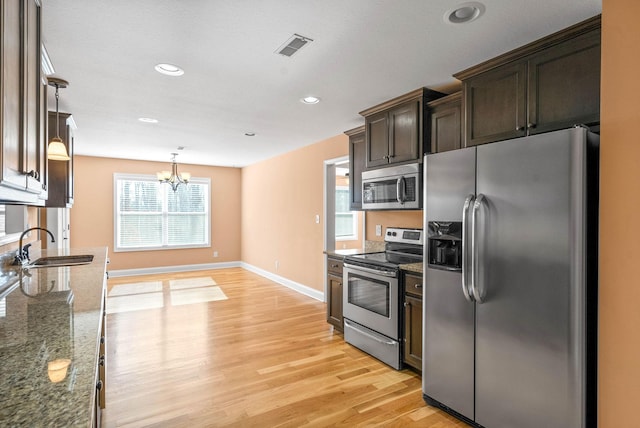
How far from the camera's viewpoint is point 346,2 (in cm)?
183

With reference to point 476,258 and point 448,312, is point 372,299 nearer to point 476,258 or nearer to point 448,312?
point 448,312

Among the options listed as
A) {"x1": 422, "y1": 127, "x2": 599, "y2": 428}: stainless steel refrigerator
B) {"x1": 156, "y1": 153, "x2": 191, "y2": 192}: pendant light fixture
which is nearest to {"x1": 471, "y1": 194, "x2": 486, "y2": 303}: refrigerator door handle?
{"x1": 422, "y1": 127, "x2": 599, "y2": 428}: stainless steel refrigerator

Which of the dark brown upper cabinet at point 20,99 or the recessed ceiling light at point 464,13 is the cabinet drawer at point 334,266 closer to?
the recessed ceiling light at point 464,13

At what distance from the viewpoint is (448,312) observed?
91.5 inches

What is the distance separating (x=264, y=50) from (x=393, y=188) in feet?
5.68

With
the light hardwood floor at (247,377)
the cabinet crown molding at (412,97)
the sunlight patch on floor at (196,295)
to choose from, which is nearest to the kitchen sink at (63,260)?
the light hardwood floor at (247,377)

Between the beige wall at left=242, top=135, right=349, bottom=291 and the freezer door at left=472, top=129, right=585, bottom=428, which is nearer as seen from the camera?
the freezer door at left=472, top=129, right=585, bottom=428

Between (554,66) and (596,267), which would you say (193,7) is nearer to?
(554,66)

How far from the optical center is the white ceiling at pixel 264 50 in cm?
189

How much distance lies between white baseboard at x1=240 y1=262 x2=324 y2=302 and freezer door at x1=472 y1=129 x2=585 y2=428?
3.43 m

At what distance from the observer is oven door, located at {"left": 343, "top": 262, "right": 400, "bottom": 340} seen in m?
3.01

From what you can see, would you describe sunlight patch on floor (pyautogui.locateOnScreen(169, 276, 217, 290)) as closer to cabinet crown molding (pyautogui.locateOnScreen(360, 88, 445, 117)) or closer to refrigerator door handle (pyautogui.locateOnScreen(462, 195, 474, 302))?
cabinet crown molding (pyautogui.locateOnScreen(360, 88, 445, 117))

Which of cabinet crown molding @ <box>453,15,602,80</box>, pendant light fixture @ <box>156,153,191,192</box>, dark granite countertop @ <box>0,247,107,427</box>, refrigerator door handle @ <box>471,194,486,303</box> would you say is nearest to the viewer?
dark granite countertop @ <box>0,247,107,427</box>

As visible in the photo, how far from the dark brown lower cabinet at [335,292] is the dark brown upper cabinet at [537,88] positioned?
1.99 meters
